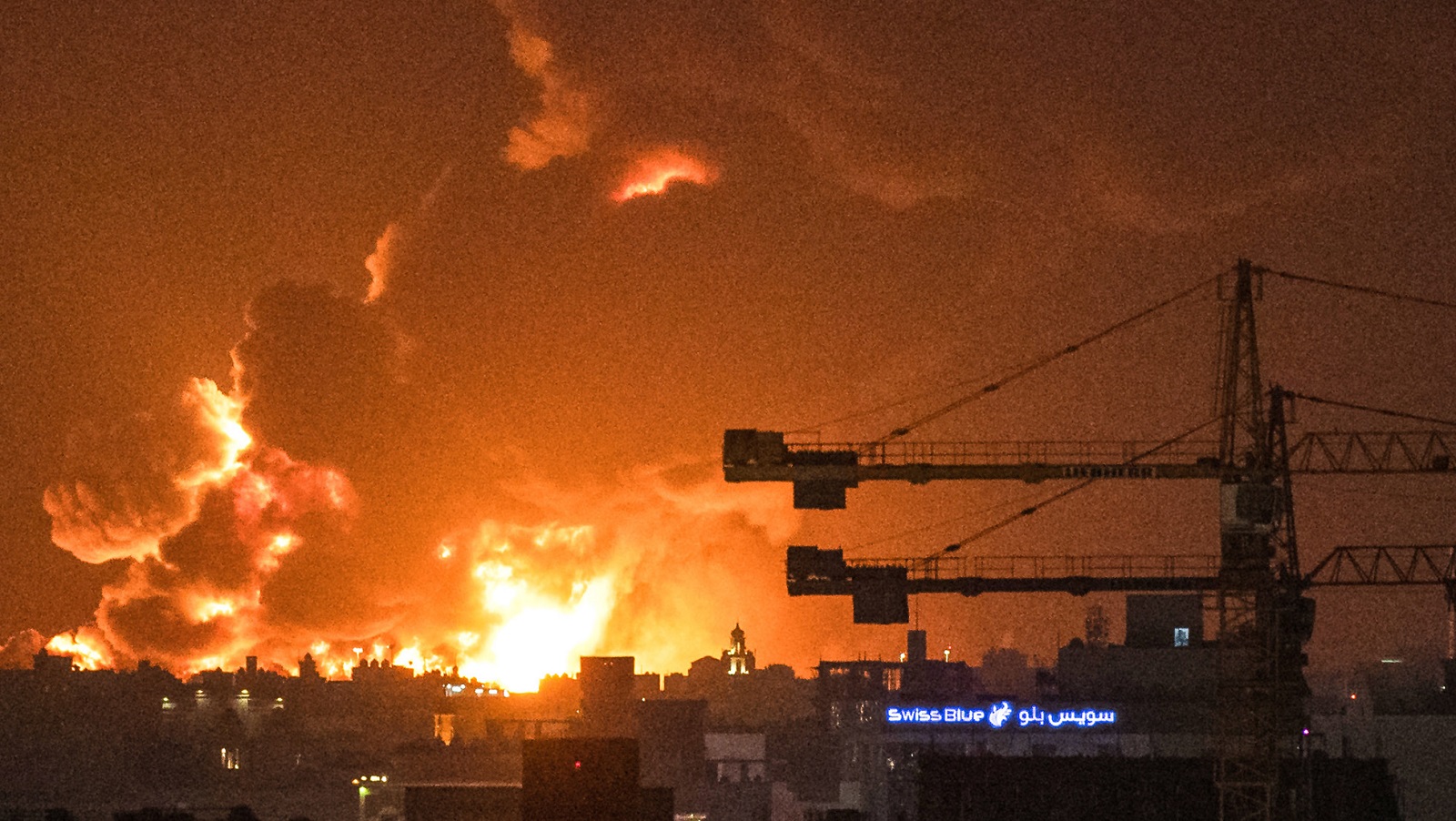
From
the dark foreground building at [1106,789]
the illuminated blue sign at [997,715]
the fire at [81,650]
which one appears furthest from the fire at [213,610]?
the dark foreground building at [1106,789]

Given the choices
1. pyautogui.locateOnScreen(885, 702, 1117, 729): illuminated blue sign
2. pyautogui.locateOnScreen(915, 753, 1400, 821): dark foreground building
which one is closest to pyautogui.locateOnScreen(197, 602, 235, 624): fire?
pyautogui.locateOnScreen(885, 702, 1117, 729): illuminated blue sign

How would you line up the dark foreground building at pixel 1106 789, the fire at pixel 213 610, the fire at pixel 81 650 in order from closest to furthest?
the dark foreground building at pixel 1106 789 < the fire at pixel 213 610 < the fire at pixel 81 650

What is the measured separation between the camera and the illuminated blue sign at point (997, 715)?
13750 centimetres

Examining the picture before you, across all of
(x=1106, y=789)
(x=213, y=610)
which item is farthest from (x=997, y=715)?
(x=213, y=610)

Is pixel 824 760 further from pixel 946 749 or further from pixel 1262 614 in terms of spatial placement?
pixel 1262 614

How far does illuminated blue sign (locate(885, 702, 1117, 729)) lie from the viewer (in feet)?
451

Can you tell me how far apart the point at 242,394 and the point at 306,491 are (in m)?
9.60

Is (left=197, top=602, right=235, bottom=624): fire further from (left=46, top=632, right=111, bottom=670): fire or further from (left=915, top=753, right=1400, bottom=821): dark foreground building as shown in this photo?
(left=915, top=753, right=1400, bottom=821): dark foreground building

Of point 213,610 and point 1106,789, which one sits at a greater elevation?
point 213,610

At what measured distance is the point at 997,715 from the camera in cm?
13788

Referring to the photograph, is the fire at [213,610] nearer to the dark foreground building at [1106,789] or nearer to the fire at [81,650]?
the fire at [81,650]

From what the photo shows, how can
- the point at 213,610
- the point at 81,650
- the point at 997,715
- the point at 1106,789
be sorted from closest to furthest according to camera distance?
the point at 1106,789 → the point at 997,715 → the point at 213,610 → the point at 81,650

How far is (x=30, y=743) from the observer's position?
550 feet

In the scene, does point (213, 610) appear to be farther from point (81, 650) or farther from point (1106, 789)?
point (1106, 789)
